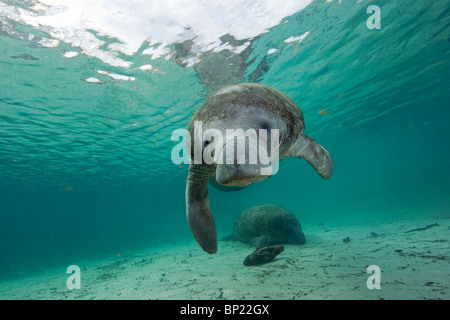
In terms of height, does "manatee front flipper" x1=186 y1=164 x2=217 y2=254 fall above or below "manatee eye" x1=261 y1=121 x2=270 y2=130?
below

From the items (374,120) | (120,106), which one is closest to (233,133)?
(120,106)

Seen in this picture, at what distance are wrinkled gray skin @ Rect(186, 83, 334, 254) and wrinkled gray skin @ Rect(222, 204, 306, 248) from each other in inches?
197

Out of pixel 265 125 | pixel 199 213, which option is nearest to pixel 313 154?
pixel 265 125

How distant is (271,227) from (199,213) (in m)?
6.31

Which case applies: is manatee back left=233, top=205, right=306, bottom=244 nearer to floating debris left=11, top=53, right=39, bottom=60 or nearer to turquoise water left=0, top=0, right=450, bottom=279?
turquoise water left=0, top=0, right=450, bottom=279

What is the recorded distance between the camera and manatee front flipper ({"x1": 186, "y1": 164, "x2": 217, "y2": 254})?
3623 millimetres

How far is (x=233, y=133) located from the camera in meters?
2.01

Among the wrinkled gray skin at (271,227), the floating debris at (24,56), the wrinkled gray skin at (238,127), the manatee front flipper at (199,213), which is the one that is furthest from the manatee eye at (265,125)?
the floating debris at (24,56)

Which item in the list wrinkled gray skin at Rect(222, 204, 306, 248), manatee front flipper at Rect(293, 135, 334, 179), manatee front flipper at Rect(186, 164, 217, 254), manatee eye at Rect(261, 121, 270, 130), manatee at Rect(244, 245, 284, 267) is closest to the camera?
manatee eye at Rect(261, 121, 270, 130)

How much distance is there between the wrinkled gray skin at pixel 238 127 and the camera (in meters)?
1.73

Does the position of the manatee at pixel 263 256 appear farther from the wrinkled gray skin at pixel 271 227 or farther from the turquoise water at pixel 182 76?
the turquoise water at pixel 182 76

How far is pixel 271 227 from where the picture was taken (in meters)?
9.25

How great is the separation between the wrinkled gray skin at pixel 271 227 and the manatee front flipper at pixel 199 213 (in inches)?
193

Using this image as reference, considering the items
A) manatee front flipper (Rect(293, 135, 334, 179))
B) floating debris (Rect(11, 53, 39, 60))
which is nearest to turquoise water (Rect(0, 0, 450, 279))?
floating debris (Rect(11, 53, 39, 60))
